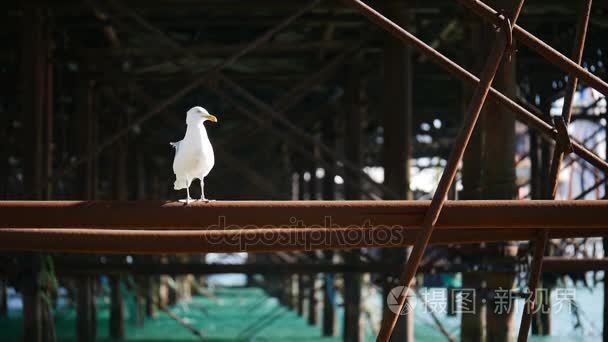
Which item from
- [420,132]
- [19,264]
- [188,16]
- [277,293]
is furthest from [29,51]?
[277,293]

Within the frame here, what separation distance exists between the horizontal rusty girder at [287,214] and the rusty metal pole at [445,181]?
0.11m

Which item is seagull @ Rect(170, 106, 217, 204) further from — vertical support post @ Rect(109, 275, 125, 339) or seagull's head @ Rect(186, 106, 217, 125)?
vertical support post @ Rect(109, 275, 125, 339)

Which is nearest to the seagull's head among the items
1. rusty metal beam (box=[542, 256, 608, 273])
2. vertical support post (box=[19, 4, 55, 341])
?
rusty metal beam (box=[542, 256, 608, 273])

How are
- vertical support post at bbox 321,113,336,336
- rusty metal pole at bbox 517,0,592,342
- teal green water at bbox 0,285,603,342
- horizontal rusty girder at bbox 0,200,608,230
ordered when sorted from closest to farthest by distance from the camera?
horizontal rusty girder at bbox 0,200,608,230, rusty metal pole at bbox 517,0,592,342, teal green water at bbox 0,285,603,342, vertical support post at bbox 321,113,336,336

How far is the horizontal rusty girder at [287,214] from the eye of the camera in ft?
15.1

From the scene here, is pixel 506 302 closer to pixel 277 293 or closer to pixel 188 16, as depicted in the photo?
pixel 188 16

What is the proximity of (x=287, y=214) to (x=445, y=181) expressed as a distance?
0.79 metres

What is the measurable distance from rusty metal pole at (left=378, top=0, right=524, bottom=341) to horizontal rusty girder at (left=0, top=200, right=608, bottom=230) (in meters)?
0.11

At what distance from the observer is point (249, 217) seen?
4660 millimetres

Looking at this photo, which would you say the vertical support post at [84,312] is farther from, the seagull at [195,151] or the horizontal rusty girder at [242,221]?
the horizontal rusty girder at [242,221]

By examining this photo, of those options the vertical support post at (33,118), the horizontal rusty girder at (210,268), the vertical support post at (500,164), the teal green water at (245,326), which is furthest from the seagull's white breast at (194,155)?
the teal green water at (245,326)

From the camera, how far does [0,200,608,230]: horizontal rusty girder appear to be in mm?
4613

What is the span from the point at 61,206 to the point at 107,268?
28.2 feet

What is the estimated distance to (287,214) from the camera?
4.68m
